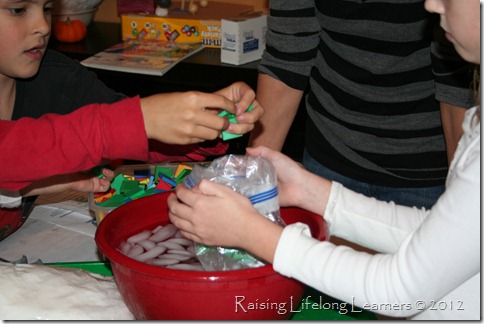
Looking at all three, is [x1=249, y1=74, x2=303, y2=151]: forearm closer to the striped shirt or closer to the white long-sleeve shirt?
the striped shirt

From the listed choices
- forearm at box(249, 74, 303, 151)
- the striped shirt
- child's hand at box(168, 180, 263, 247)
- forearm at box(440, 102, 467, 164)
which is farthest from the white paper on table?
forearm at box(440, 102, 467, 164)

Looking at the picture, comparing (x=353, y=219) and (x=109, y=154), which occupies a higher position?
(x=109, y=154)

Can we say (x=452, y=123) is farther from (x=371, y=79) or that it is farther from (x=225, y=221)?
(x=225, y=221)

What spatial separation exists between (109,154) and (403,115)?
687mm

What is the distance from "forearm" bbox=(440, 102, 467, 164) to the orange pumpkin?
5.72ft

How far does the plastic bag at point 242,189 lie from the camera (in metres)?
0.97

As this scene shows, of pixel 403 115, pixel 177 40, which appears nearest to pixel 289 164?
pixel 403 115

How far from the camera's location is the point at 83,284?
1014 mm

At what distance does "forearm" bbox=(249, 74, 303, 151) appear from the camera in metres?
1.59

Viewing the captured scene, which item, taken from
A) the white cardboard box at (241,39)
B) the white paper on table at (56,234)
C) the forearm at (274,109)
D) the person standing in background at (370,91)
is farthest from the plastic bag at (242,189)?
the white cardboard box at (241,39)

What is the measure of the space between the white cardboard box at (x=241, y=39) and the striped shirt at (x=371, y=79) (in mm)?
650

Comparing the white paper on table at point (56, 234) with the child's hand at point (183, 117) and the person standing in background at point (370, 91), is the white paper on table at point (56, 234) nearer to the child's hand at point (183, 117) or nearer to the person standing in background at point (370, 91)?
the child's hand at point (183, 117)

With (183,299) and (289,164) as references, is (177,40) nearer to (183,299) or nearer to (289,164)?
(289,164)

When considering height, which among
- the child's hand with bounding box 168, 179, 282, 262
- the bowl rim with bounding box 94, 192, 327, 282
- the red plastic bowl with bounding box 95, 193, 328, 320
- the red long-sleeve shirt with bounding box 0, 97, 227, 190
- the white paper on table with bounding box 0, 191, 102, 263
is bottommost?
the white paper on table with bounding box 0, 191, 102, 263
